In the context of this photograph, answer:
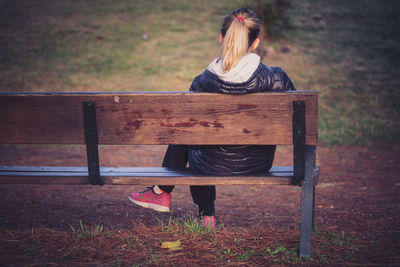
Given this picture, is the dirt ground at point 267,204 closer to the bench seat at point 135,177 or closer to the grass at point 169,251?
the grass at point 169,251

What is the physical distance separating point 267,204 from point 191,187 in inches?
68.5

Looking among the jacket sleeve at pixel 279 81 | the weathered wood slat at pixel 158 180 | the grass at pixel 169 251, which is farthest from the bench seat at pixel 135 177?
the jacket sleeve at pixel 279 81

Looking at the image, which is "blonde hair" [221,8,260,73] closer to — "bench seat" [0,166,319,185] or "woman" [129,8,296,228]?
"woman" [129,8,296,228]

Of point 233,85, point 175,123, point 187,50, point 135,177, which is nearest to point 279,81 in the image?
point 233,85

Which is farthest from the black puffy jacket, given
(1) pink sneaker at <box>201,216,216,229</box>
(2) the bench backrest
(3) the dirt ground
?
(3) the dirt ground

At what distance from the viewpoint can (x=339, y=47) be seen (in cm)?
1411

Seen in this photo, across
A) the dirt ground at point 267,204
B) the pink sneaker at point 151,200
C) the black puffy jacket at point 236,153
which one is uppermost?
the black puffy jacket at point 236,153

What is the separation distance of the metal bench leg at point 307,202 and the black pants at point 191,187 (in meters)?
0.78

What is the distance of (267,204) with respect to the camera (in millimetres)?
4789

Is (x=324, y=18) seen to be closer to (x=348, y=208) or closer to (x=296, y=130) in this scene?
(x=348, y=208)

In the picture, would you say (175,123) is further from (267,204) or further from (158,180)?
(267,204)

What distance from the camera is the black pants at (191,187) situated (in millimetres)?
3264

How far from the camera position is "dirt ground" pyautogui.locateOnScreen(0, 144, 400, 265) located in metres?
3.64

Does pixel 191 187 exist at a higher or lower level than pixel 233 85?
lower
